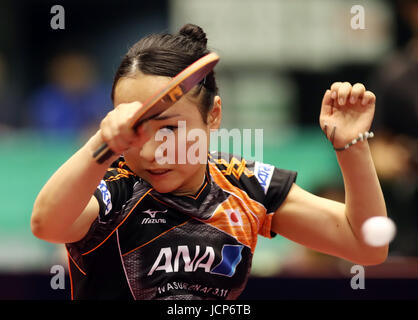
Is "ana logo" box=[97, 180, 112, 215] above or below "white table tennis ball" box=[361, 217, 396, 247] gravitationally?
above

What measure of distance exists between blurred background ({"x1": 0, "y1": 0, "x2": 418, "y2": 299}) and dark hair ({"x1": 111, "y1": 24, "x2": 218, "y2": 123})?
112 cm

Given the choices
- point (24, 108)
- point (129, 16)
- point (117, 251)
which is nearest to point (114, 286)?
point (117, 251)

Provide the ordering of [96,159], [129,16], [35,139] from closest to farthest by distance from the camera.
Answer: [96,159]
[35,139]
[129,16]

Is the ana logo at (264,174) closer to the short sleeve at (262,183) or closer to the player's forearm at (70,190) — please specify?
the short sleeve at (262,183)

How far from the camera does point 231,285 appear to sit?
2.24 meters

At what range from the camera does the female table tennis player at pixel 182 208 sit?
6.93 ft

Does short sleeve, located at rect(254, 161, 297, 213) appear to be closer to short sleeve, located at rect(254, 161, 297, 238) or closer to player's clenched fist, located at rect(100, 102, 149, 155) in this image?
short sleeve, located at rect(254, 161, 297, 238)

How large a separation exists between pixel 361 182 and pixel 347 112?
0.70 feet

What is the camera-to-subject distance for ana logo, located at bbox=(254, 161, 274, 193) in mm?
2377

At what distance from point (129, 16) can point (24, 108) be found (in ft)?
6.93

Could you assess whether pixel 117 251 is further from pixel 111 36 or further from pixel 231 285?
pixel 111 36
